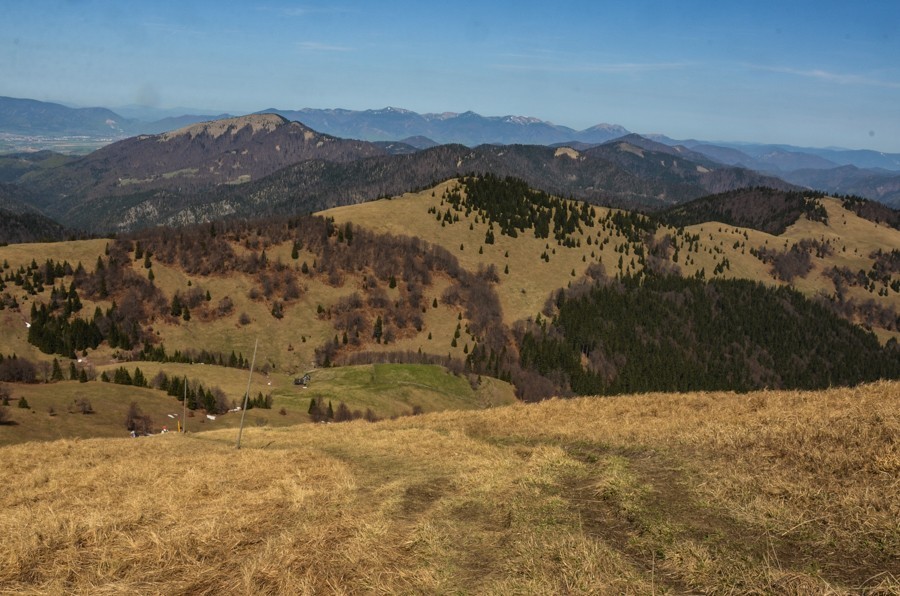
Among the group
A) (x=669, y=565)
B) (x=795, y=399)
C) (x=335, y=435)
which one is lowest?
(x=335, y=435)

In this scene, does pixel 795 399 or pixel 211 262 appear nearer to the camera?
pixel 795 399

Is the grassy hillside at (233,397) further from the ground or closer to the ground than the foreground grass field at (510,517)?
closer to the ground

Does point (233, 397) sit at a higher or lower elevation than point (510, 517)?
lower

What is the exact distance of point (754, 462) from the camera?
1506 centimetres

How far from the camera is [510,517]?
518 inches

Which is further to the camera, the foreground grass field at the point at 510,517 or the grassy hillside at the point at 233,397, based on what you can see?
the grassy hillside at the point at 233,397

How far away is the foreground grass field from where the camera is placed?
965 centimetres

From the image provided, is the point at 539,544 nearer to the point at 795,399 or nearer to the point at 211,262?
the point at 795,399

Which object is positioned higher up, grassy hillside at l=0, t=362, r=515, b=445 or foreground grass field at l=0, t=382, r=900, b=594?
foreground grass field at l=0, t=382, r=900, b=594

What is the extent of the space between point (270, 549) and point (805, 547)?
35.2 ft

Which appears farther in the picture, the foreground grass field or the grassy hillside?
the grassy hillside

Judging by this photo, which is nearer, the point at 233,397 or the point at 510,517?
the point at 510,517

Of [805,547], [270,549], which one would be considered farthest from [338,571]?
[805,547]

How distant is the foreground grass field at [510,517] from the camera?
380 inches
